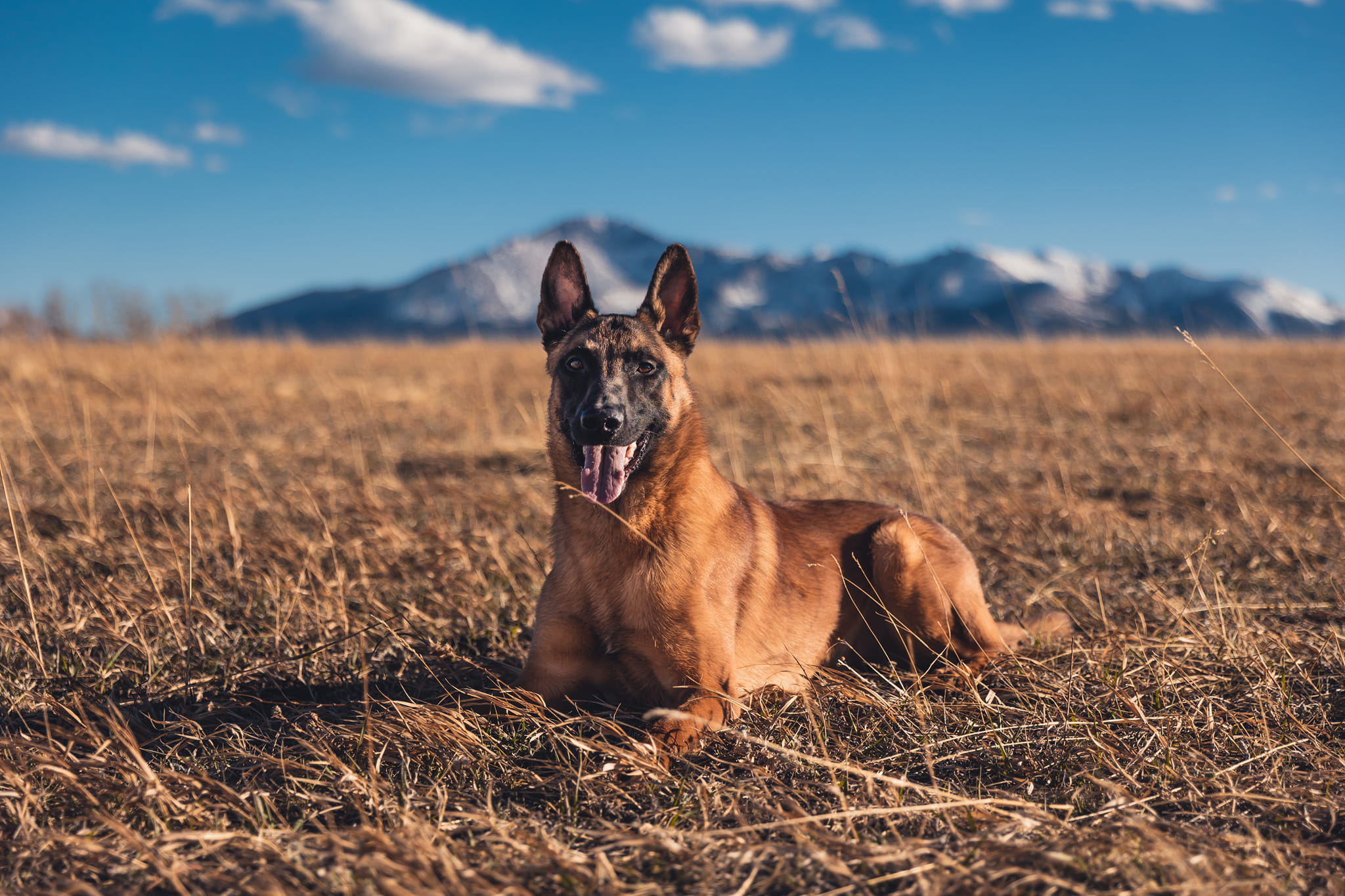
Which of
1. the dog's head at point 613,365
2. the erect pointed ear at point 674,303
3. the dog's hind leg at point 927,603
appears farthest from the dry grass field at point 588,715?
the erect pointed ear at point 674,303

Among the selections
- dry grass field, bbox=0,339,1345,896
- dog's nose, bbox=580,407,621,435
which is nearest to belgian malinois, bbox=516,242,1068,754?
dog's nose, bbox=580,407,621,435

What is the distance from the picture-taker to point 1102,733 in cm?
262

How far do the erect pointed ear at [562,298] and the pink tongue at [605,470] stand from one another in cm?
77

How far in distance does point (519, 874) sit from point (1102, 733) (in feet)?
6.22

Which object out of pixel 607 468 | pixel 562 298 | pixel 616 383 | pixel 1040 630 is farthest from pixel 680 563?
pixel 1040 630

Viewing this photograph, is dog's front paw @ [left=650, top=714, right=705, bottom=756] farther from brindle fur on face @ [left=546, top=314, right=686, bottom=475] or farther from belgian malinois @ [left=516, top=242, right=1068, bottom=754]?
brindle fur on face @ [left=546, top=314, right=686, bottom=475]

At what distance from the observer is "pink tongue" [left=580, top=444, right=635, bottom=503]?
9.67 ft

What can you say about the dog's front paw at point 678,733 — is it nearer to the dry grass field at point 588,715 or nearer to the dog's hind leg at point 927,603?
the dry grass field at point 588,715

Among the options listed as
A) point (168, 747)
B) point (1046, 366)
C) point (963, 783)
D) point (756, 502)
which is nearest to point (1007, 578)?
point (756, 502)

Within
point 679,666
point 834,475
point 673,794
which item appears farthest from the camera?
point 834,475

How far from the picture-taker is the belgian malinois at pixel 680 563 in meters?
2.87

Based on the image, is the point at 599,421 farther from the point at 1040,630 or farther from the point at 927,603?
the point at 1040,630

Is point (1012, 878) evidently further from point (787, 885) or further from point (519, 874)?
point (519, 874)

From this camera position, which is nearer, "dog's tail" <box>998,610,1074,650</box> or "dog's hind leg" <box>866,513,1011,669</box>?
"dog's hind leg" <box>866,513,1011,669</box>
